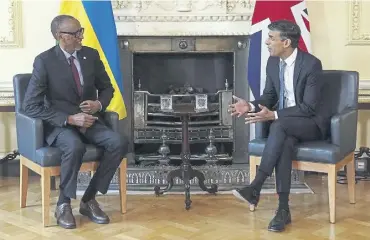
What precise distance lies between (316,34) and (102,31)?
1.62 m

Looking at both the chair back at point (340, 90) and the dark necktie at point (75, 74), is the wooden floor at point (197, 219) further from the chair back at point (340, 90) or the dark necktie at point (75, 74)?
the dark necktie at point (75, 74)

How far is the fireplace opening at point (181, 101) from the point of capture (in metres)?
4.61

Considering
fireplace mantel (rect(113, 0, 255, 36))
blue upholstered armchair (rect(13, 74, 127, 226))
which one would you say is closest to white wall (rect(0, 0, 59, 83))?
fireplace mantel (rect(113, 0, 255, 36))

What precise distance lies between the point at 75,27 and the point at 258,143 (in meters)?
1.27

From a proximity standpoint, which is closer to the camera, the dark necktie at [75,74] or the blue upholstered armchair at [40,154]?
the blue upholstered armchair at [40,154]

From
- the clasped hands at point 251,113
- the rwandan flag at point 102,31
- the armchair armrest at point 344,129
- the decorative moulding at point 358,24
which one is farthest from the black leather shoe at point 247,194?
the decorative moulding at point 358,24

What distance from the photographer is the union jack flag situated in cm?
433

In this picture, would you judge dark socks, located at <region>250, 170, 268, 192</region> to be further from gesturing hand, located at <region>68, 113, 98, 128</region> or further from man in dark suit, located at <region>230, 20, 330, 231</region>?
gesturing hand, located at <region>68, 113, 98, 128</region>

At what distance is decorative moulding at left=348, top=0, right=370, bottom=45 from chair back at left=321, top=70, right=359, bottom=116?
32.9 inches

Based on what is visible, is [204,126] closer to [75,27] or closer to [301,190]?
[301,190]

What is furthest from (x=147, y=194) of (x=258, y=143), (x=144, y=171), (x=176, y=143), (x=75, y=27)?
(x=75, y=27)

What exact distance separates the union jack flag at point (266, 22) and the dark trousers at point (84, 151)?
4.17ft

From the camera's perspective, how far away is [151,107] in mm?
4637

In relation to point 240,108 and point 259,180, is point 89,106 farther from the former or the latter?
point 259,180
